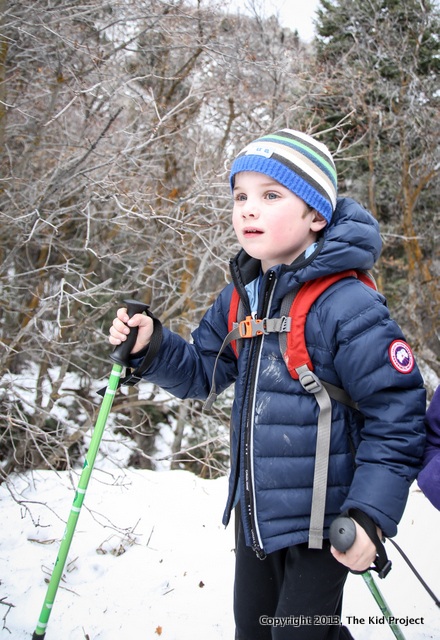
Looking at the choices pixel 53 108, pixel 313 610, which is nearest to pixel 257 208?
pixel 313 610

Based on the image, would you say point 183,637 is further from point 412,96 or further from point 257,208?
point 412,96

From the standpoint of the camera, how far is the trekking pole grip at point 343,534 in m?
1.08

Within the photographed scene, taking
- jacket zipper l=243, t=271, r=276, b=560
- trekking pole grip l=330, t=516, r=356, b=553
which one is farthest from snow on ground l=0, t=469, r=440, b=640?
trekking pole grip l=330, t=516, r=356, b=553

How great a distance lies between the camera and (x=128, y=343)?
5.15 ft

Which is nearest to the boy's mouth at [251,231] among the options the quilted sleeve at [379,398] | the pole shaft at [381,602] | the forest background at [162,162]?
the quilted sleeve at [379,398]

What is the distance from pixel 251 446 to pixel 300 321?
1.45 feet

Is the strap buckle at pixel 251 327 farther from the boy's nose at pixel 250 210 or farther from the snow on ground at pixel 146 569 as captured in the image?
the snow on ground at pixel 146 569

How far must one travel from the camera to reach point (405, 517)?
2.95 metres

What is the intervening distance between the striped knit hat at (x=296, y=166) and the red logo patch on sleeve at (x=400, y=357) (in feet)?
1.68

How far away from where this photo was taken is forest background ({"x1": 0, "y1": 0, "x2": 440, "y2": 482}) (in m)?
4.11

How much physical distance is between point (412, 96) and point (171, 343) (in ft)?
31.3

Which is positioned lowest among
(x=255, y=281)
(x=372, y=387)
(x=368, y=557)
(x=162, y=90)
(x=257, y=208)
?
(x=368, y=557)

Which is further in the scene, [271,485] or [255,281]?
[255,281]

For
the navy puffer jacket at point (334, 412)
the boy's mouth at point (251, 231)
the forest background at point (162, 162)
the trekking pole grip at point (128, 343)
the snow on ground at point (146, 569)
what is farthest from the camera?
the forest background at point (162, 162)
